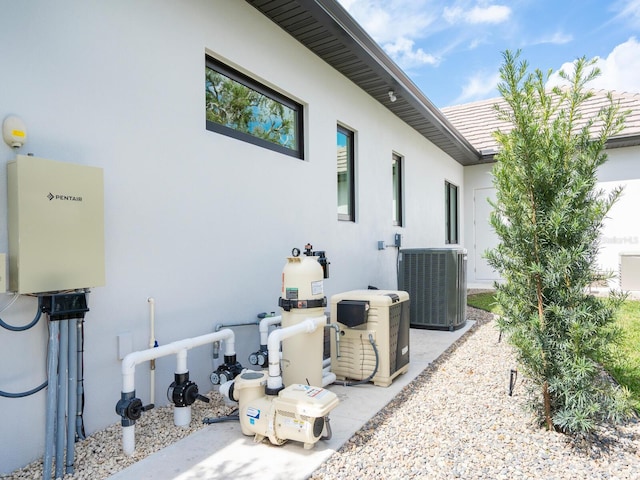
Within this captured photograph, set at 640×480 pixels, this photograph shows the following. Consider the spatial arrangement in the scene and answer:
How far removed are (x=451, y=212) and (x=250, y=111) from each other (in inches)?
305

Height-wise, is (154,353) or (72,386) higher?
(154,353)

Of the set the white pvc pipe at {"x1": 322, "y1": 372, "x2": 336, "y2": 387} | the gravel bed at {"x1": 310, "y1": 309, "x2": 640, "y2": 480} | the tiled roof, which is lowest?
the gravel bed at {"x1": 310, "y1": 309, "x2": 640, "y2": 480}

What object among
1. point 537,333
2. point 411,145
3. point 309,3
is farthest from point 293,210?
point 411,145

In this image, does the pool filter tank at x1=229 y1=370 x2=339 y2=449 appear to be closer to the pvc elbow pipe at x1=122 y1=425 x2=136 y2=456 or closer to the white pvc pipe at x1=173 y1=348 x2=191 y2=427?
the white pvc pipe at x1=173 y1=348 x2=191 y2=427

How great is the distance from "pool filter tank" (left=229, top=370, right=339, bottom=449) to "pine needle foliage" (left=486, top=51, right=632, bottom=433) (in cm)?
125

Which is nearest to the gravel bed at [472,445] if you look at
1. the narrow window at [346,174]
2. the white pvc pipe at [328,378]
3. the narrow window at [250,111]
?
the white pvc pipe at [328,378]

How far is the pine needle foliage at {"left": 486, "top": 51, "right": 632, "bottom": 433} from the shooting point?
2.40 metres

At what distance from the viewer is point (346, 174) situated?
5590mm

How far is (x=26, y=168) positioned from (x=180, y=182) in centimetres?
110

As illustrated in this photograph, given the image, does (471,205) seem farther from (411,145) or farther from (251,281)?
→ (251,281)

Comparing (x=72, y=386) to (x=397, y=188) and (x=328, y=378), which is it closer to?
(x=328, y=378)

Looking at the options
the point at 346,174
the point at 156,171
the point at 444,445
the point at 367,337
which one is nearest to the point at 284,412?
the point at 444,445

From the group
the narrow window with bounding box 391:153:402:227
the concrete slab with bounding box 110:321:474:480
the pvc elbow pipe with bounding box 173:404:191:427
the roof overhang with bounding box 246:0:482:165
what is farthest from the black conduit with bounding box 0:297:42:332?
the narrow window with bounding box 391:153:402:227

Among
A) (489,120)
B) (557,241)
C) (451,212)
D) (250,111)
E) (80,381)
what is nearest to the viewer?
(80,381)
